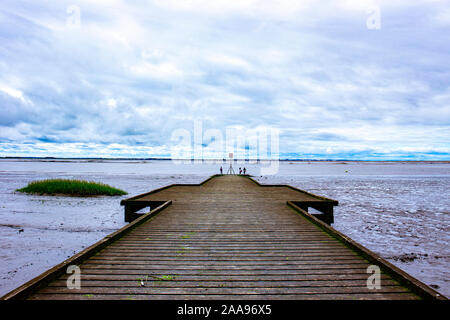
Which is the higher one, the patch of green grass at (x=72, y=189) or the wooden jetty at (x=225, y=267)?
the wooden jetty at (x=225, y=267)

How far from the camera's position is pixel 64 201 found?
20.5 meters

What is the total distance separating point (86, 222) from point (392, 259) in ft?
43.1

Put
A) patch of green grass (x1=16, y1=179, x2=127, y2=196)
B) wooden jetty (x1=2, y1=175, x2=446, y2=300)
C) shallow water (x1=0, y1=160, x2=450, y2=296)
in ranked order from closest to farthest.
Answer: wooden jetty (x1=2, y1=175, x2=446, y2=300), shallow water (x1=0, y1=160, x2=450, y2=296), patch of green grass (x1=16, y1=179, x2=127, y2=196)

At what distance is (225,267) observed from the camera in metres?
4.69

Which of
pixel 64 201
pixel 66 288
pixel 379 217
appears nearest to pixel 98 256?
pixel 66 288

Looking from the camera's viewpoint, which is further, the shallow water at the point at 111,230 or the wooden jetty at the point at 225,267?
the shallow water at the point at 111,230

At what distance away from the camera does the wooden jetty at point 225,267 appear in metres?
3.77

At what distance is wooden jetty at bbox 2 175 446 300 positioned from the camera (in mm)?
3770

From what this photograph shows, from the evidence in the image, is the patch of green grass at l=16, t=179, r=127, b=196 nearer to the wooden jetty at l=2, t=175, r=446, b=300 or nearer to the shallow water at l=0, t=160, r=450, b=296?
the shallow water at l=0, t=160, r=450, b=296

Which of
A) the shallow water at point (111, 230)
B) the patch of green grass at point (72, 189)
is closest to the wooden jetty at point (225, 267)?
the shallow water at point (111, 230)

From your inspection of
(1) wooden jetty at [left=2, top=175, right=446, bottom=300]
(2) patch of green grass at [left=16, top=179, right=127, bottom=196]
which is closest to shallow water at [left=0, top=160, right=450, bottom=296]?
(2) patch of green grass at [left=16, top=179, right=127, bottom=196]

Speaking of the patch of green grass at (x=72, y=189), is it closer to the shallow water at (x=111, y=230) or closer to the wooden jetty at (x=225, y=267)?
the shallow water at (x=111, y=230)
